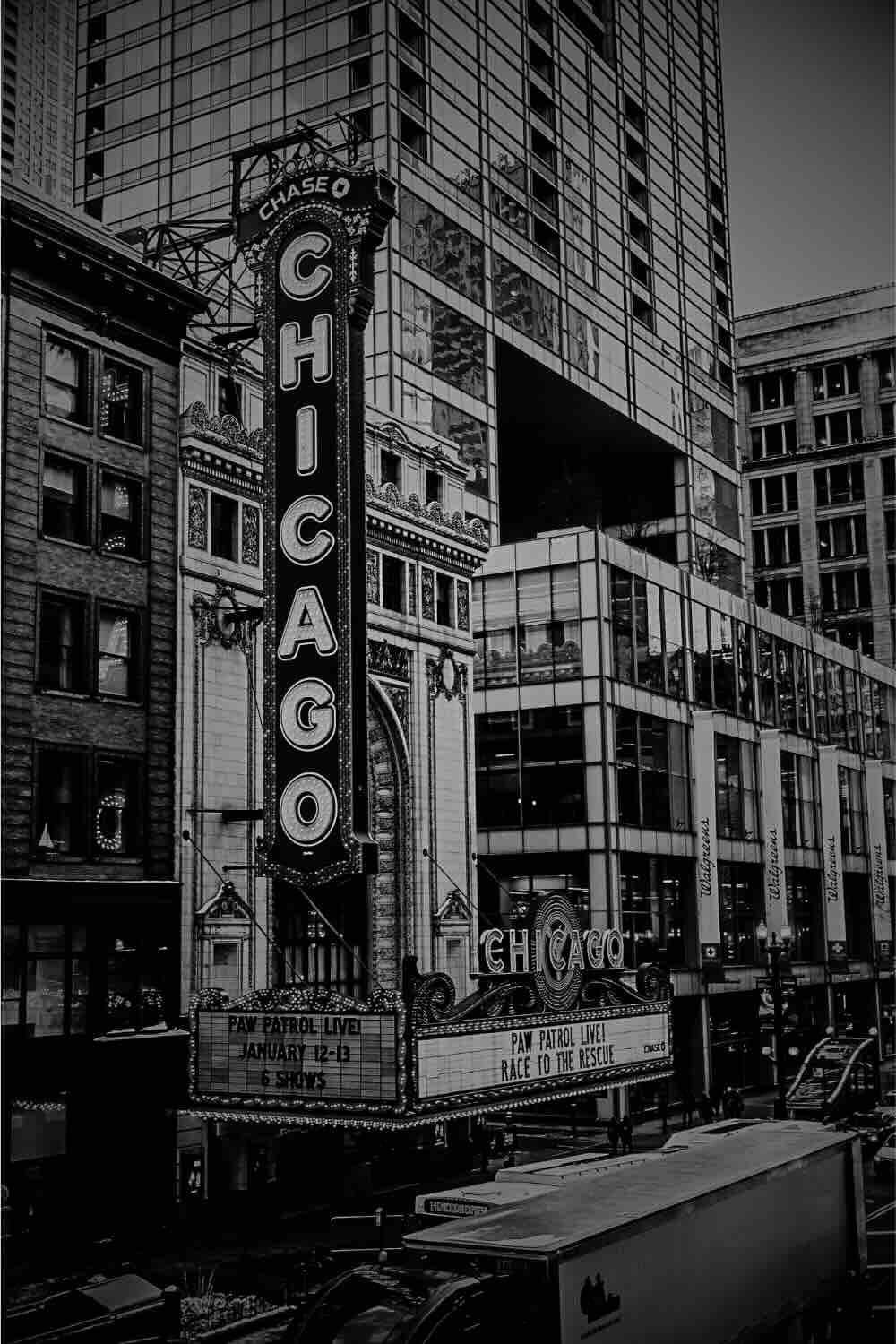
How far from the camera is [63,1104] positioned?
2986cm

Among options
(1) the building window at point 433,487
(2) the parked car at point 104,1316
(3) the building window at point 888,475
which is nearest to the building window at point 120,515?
(1) the building window at point 433,487

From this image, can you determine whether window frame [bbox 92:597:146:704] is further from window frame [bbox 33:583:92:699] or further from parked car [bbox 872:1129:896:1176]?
parked car [bbox 872:1129:896:1176]

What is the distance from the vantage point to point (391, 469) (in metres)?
42.6

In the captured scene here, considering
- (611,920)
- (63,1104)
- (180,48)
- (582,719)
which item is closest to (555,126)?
(180,48)

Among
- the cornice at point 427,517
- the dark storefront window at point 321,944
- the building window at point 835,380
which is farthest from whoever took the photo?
the building window at point 835,380

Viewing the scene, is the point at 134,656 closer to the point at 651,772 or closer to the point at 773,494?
the point at 651,772

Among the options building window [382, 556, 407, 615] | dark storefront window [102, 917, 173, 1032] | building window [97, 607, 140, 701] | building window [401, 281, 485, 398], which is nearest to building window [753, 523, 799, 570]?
building window [401, 281, 485, 398]

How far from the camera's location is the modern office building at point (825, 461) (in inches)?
3922

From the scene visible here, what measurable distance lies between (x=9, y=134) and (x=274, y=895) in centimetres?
1887

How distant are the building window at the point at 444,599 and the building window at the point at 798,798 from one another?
29279 millimetres

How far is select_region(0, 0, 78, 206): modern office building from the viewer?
22156 millimetres

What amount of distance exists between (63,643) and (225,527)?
20.3 feet

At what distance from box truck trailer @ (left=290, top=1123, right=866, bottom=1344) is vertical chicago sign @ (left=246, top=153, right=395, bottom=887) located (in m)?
10.3

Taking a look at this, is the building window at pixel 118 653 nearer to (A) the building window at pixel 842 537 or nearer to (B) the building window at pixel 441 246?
(B) the building window at pixel 441 246
